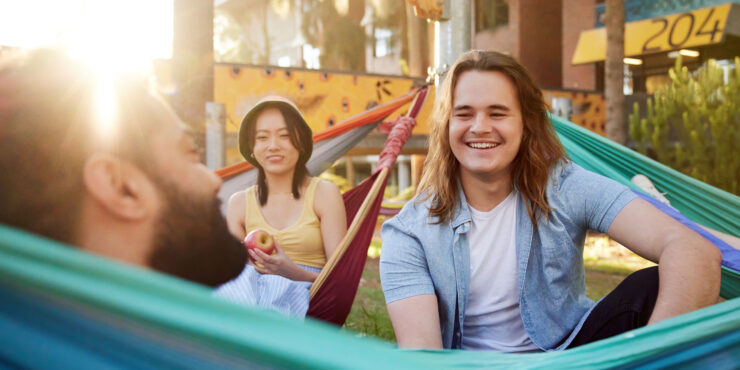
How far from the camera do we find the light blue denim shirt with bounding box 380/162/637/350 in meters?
1.80

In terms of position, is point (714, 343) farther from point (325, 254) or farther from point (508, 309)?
point (325, 254)

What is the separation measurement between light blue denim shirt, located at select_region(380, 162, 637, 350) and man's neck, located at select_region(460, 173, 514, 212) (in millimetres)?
55

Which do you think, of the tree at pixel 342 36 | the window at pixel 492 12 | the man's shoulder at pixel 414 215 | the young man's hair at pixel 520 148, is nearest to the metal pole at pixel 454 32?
the young man's hair at pixel 520 148

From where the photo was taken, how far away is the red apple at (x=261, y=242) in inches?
94.2

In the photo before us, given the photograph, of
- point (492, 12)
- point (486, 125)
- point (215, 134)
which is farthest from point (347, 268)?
point (492, 12)

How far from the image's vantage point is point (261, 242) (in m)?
2.41

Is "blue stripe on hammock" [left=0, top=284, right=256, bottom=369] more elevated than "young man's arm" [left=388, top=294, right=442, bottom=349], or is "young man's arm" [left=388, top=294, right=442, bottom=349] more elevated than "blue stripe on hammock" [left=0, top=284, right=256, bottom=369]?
"blue stripe on hammock" [left=0, top=284, right=256, bottom=369]

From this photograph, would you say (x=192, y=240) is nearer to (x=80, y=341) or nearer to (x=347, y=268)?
(x=80, y=341)

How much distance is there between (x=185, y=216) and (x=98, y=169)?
0.40ft

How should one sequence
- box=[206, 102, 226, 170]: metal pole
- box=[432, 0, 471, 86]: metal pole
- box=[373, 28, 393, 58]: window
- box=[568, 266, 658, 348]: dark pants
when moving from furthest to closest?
1. box=[373, 28, 393, 58]: window
2. box=[206, 102, 226, 170]: metal pole
3. box=[432, 0, 471, 86]: metal pole
4. box=[568, 266, 658, 348]: dark pants

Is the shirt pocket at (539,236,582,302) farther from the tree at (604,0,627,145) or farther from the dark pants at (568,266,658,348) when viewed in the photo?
the tree at (604,0,627,145)

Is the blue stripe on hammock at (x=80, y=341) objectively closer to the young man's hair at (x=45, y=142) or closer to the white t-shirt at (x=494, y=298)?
the young man's hair at (x=45, y=142)

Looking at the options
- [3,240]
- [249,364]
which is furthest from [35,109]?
[249,364]

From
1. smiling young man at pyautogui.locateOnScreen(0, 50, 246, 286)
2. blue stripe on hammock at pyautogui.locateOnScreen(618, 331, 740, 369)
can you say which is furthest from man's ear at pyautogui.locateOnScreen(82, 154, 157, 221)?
blue stripe on hammock at pyautogui.locateOnScreen(618, 331, 740, 369)
